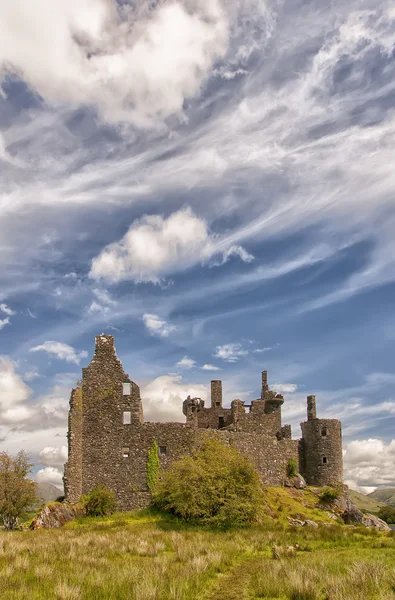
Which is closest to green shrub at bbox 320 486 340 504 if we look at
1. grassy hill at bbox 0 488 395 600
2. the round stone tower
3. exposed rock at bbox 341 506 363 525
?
exposed rock at bbox 341 506 363 525

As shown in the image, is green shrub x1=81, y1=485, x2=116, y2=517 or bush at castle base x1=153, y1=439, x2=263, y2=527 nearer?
bush at castle base x1=153, y1=439, x2=263, y2=527

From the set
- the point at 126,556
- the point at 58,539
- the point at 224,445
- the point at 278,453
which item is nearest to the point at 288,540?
the point at 126,556

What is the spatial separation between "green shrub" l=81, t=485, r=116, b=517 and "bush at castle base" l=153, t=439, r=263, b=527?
9.67 ft

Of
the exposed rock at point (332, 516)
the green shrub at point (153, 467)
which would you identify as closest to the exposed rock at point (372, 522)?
the exposed rock at point (332, 516)

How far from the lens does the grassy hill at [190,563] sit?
41.3ft

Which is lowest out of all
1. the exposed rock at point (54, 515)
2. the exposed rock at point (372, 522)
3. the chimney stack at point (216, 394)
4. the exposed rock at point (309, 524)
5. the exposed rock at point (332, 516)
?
the exposed rock at point (372, 522)

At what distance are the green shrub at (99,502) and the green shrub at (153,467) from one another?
2.63 metres

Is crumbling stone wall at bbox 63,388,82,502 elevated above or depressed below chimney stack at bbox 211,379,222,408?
below

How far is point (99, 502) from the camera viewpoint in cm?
3372

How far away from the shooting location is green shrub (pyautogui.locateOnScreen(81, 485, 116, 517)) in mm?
33594

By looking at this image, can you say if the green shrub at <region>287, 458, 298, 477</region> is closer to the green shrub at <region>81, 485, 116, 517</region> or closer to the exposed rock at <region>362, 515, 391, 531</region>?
the exposed rock at <region>362, 515, 391, 531</region>

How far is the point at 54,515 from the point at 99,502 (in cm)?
359

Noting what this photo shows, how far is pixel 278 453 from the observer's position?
44.2 meters

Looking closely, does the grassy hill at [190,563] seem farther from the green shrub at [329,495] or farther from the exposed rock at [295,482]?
the exposed rock at [295,482]
